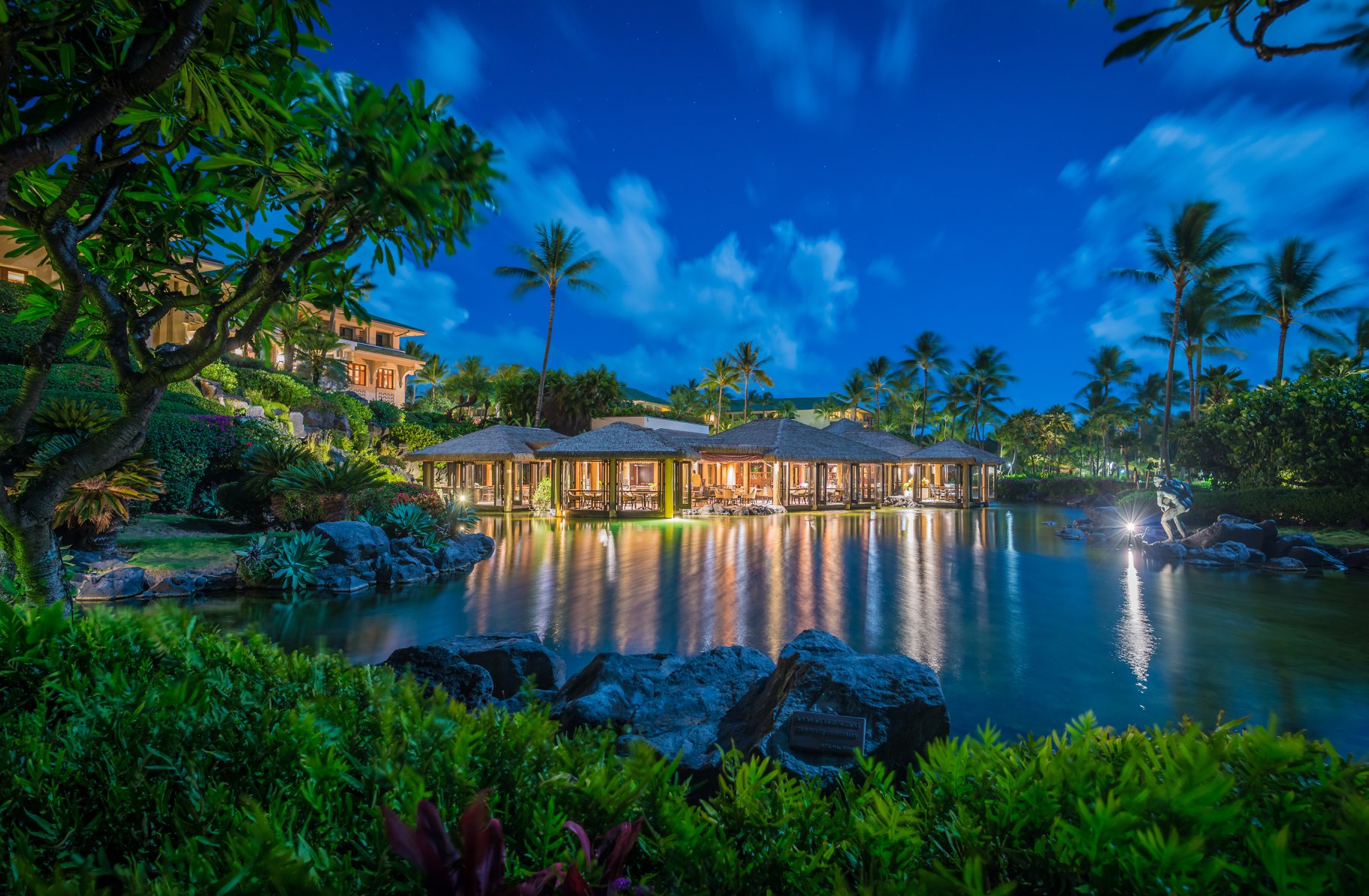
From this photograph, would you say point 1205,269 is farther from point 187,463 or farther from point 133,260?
point 187,463

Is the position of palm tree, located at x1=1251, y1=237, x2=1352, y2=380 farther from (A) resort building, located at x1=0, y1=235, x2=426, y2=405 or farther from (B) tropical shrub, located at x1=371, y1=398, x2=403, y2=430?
(A) resort building, located at x1=0, y1=235, x2=426, y2=405

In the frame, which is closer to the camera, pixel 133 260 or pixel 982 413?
pixel 133 260

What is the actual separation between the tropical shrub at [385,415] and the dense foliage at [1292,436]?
34.5 m

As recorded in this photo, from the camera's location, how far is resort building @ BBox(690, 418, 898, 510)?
2641 cm

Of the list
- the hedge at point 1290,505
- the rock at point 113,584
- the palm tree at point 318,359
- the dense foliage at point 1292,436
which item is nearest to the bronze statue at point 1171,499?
the hedge at point 1290,505

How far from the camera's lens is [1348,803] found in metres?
1.08

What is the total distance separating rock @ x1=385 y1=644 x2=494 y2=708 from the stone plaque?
2.56 metres

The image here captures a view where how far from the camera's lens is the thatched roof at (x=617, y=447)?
22438 millimetres

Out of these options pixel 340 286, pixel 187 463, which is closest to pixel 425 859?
pixel 340 286

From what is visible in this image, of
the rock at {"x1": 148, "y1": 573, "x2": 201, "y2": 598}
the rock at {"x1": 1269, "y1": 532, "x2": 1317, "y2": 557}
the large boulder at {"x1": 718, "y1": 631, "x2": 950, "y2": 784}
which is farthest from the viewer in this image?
the rock at {"x1": 1269, "y1": 532, "x2": 1317, "y2": 557}

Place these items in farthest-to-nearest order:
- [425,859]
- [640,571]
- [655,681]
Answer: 1. [640,571]
2. [655,681]
3. [425,859]

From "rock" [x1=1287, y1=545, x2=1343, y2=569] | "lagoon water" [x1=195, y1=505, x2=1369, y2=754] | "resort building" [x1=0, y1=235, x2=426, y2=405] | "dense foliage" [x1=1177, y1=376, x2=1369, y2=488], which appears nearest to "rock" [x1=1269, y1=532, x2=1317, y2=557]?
"rock" [x1=1287, y1=545, x2=1343, y2=569]

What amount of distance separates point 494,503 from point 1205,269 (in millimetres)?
31618

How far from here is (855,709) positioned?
3.45 meters
